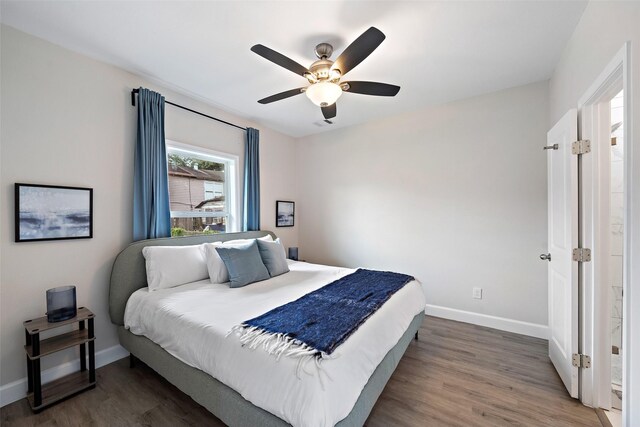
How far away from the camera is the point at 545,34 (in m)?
2.04

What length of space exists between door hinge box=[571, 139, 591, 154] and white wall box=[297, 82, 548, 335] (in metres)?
1.08

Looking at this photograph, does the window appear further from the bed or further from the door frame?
the door frame

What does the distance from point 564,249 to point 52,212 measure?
13.6 feet

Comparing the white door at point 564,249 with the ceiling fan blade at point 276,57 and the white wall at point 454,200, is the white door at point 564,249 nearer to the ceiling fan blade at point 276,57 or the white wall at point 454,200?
the white wall at point 454,200

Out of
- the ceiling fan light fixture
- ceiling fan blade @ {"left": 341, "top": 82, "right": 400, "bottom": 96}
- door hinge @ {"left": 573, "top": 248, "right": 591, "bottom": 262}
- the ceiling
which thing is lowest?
door hinge @ {"left": 573, "top": 248, "right": 591, "bottom": 262}

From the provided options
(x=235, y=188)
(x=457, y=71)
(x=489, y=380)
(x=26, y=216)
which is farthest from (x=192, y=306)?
(x=457, y=71)

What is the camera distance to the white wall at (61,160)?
6.30ft

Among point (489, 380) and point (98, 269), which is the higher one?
point (98, 269)

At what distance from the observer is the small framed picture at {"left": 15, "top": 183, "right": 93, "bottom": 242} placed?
1951 millimetres

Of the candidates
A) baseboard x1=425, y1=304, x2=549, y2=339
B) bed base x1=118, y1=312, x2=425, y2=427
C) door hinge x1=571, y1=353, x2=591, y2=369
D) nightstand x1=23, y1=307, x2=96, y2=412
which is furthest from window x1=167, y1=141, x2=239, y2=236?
door hinge x1=571, y1=353, x2=591, y2=369

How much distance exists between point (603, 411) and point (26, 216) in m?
4.44

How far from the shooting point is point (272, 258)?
9.50ft

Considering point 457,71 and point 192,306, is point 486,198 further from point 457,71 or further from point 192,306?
point 192,306

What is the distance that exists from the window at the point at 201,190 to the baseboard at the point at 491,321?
120 inches
